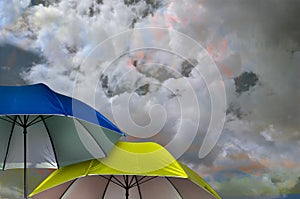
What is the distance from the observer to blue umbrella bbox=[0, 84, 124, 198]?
4.81m

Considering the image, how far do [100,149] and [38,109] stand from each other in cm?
125

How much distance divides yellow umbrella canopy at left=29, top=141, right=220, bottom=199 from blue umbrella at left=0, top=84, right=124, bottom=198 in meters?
0.20

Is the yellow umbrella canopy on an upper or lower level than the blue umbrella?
lower

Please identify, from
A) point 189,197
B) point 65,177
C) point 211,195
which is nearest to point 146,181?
point 189,197

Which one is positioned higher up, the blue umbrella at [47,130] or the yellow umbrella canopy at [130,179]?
the blue umbrella at [47,130]

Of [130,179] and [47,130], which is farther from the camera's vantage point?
[130,179]

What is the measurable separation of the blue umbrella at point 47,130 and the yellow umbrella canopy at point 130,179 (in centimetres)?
20

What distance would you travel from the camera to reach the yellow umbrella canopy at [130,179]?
5.27 metres

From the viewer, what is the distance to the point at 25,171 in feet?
20.3

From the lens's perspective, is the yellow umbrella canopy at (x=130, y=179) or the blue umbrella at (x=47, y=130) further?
the yellow umbrella canopy at (x=130, y=179)

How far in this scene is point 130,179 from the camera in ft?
22.2

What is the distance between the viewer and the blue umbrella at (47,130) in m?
4.81

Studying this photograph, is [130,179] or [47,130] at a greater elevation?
[47,130]

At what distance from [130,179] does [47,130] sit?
152cm
